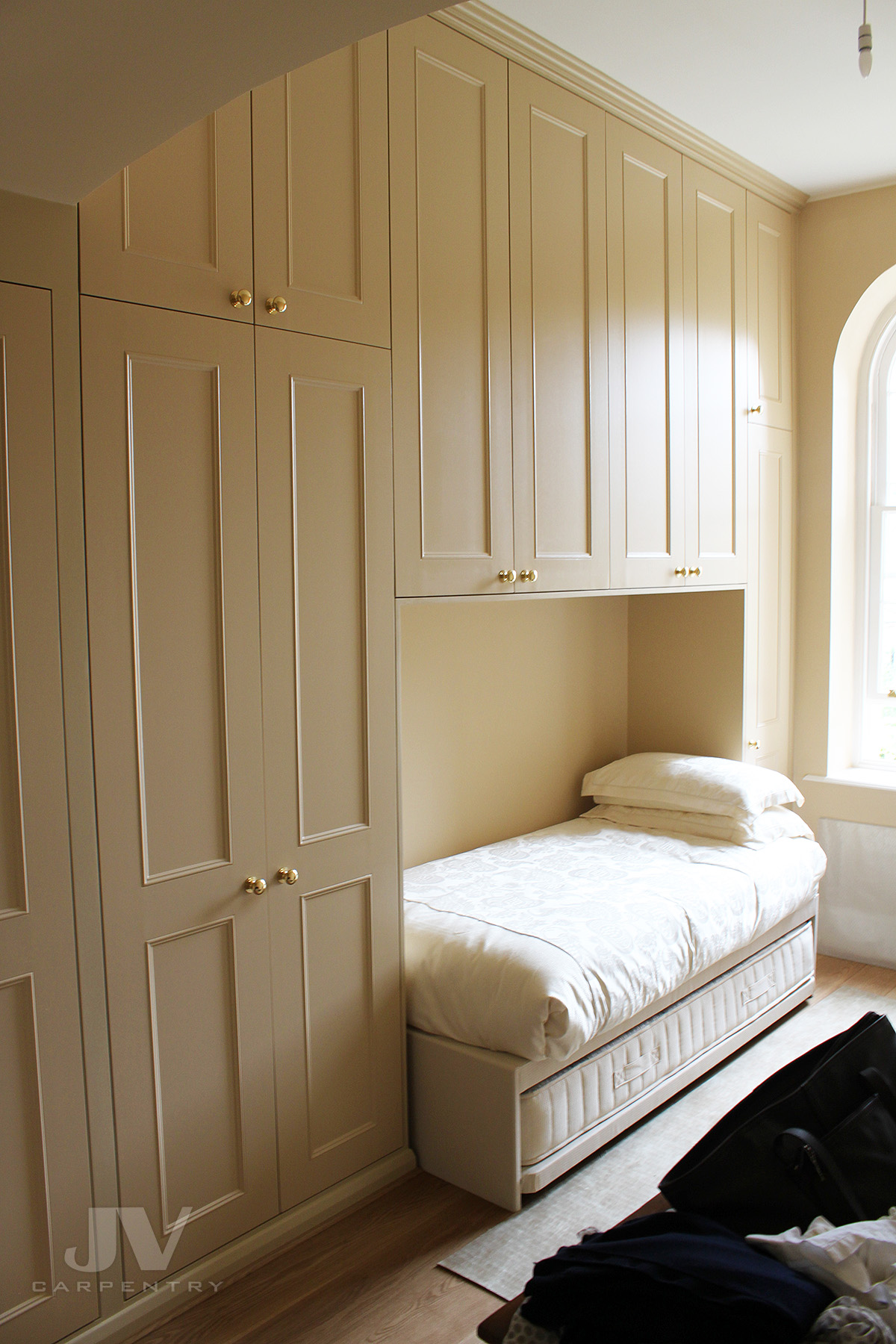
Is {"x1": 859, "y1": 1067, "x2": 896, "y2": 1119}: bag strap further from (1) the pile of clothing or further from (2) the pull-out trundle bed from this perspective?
(2) the pull-out trundle bed

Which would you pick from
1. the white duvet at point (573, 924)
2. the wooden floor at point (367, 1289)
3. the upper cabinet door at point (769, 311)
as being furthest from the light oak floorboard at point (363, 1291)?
the upper cabinet door at point (769, 311)

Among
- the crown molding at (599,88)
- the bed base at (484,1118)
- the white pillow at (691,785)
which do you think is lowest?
the bed base at (484,1118)

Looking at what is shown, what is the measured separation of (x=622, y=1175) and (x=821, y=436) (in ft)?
8.91

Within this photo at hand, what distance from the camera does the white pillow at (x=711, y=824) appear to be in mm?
3201

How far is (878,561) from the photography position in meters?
4.01

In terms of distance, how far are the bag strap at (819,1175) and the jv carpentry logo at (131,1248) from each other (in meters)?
1.12

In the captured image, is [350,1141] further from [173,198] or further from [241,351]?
[173,198]

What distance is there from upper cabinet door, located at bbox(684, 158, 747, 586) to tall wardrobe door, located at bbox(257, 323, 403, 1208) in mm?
1412

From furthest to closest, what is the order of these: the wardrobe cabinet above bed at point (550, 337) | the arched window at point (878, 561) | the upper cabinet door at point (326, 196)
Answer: the arched window at point (878, 561)
the wardrobe cabinet above bed at point (550, 337)
the upper cabinet door at point (326, 196)

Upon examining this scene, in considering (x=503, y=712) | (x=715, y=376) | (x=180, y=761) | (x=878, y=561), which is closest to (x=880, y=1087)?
(x=180, y=761)

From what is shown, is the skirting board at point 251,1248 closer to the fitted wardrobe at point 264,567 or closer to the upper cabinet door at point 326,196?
the fitted wardrobe at point 264,567

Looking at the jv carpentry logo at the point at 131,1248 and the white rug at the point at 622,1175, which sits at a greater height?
the jv carpentry logo at the point at 131,1248

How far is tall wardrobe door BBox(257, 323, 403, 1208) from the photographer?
2.06 metres

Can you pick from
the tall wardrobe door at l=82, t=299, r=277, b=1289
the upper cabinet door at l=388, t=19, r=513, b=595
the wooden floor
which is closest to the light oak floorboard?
the wooden floor
